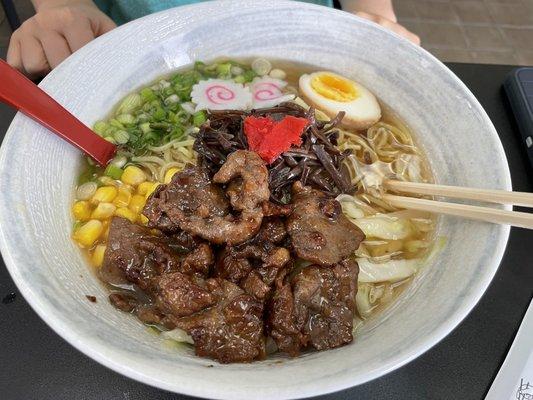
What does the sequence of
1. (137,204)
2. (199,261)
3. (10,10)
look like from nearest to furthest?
(199,261) < (137,204) < (10,10)

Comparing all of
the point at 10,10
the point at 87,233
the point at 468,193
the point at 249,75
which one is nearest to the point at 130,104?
the point at 249,75

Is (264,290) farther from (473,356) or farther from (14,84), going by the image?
(14,84)

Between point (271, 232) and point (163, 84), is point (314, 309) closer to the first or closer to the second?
point (271, 232)

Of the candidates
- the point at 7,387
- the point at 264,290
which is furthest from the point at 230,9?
the point at 7,387

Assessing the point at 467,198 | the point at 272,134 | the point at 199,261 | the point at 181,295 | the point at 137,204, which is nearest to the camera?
the point at 181,295

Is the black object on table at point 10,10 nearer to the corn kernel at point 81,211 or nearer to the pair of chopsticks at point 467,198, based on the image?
the corn kernel at point 81,211

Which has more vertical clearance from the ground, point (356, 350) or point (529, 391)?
point (356, 350)

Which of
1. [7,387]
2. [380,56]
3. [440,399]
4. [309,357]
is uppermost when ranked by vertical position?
[380,56]
